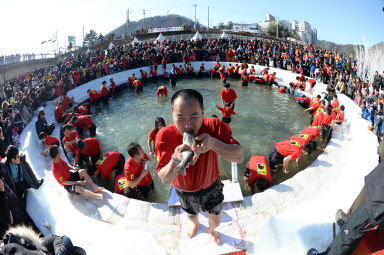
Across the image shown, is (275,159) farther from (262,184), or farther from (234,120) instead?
(234,120)

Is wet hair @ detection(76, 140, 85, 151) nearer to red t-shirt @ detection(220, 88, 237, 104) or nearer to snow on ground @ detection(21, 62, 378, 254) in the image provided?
snow on ground @ detection(21, 62, 378, 254)

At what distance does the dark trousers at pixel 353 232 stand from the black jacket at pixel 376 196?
131 mm

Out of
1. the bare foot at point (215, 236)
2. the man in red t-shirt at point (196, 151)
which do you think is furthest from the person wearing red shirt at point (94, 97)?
the man in red t-shirt at point (196, 151)

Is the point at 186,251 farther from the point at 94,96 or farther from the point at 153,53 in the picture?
the point at 153,53

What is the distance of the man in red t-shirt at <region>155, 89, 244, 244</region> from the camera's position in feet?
5.34

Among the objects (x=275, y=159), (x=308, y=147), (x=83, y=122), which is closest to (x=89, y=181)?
(x=83, y=122)

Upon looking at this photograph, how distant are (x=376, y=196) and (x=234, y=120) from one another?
6.71 metres

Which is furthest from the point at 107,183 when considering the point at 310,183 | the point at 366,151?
the point at 366,151

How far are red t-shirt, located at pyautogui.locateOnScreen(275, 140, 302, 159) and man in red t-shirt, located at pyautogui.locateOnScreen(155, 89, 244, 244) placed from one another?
3.04 metres

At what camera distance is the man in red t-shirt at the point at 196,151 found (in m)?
1.63

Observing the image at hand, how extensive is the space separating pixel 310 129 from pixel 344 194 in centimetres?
258

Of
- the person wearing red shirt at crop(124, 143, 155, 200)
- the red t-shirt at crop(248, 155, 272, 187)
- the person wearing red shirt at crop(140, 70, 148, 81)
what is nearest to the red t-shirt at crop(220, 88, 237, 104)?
the red t-shirt at crop(248, 155, 272, 187)

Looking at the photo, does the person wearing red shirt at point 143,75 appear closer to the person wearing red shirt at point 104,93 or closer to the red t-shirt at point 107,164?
the person wearing red shirt at point 104,93

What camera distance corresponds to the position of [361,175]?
4.14m
